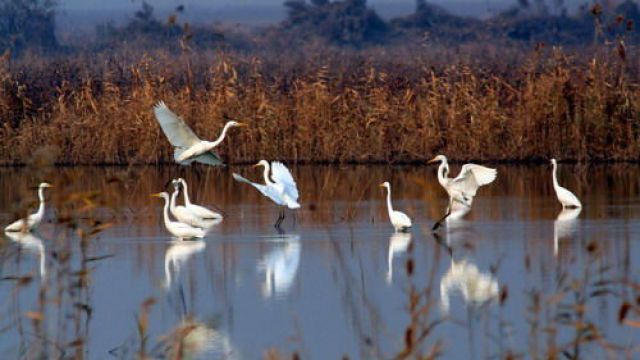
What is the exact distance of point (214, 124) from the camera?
63.2ft

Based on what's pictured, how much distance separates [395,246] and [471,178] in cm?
270

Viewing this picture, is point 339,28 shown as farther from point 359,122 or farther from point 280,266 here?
point 280,266

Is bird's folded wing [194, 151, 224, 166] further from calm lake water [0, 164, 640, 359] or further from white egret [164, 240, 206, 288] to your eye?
white egret [164, 240, 206, 288]

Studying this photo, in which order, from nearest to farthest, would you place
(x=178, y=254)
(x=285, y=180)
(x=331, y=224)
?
(x=178, y=254), (x=331, y=224), (x=285, y=180)

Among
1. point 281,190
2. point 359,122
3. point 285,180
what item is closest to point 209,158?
point 285,180

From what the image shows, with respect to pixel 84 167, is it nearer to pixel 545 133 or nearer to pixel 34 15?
pixel 545 133

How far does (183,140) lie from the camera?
48.1 ft

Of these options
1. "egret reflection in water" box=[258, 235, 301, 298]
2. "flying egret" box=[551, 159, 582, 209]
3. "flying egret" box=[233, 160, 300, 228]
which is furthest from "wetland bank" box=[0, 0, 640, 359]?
"flying egret" box=[233, 160, 300, 228]

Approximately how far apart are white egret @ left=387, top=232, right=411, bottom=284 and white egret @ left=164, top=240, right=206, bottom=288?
1.41 metres

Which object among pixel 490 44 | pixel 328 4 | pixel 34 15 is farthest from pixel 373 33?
pixel 34 15

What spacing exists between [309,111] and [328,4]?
44.2 metres

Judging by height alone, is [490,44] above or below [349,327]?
above

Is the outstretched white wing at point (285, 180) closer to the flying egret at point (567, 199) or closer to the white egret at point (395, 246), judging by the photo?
the white egret at point (395, 246)

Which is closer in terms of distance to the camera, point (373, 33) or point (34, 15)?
point (34, 15)
